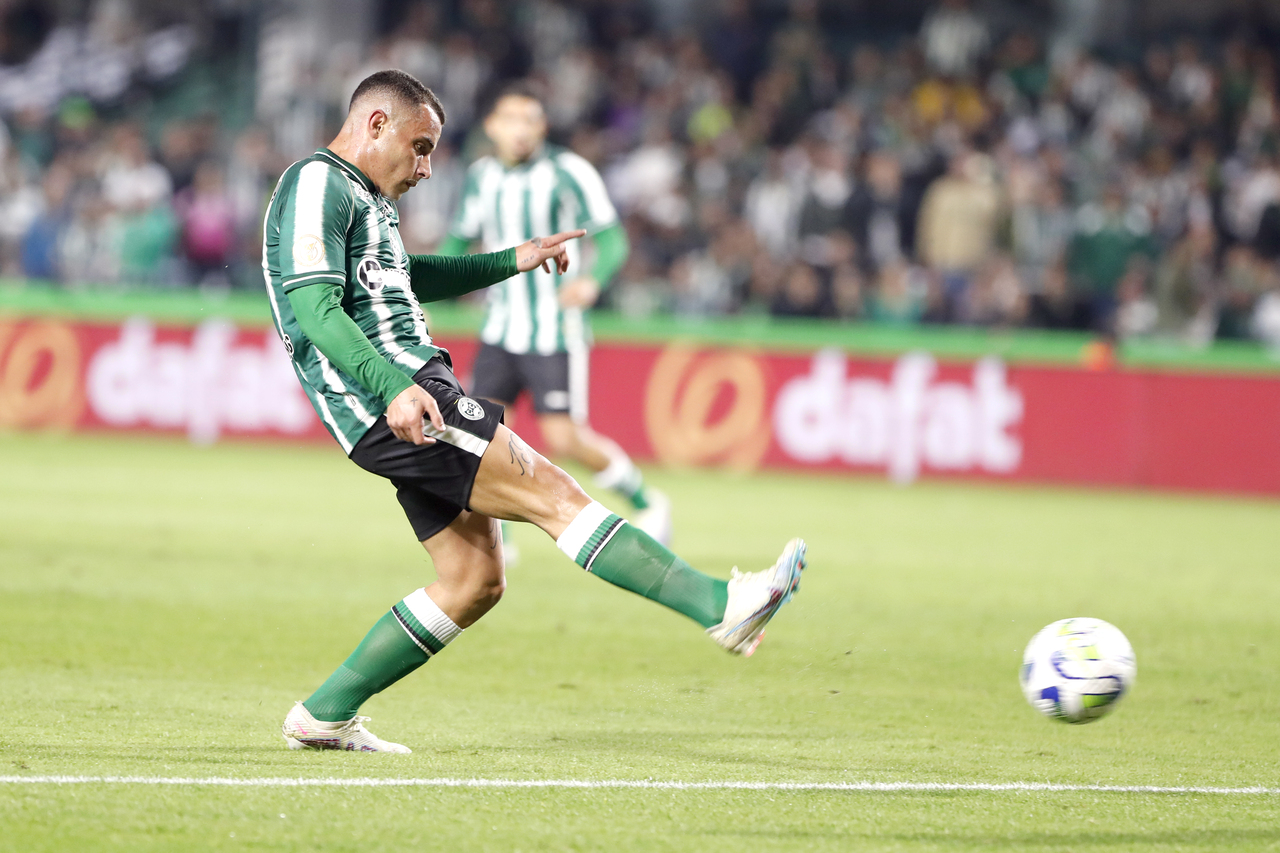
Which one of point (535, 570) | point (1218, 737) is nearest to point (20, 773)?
point (1218, 737)

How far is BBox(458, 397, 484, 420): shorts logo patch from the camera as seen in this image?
4.94 meters

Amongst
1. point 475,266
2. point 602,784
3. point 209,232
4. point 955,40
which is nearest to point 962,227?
point 955,40

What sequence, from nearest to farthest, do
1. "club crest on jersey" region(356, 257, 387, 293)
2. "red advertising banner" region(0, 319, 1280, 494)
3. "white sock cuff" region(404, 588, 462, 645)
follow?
"club crest on jersey" region(356, 257, 387, 293) → "white sock cuff" region(404, 588, 462, 645) → "red advertising banner" region(0, 319, 1280, 494)

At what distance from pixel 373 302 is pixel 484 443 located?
0.57 m

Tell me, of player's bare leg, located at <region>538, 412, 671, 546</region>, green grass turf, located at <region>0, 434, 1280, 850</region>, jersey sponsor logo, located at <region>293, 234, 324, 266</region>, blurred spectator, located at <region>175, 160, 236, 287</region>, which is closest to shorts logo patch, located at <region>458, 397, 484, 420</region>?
jersey sponsor logo, located at <region>293, 234, 324, 266</region>

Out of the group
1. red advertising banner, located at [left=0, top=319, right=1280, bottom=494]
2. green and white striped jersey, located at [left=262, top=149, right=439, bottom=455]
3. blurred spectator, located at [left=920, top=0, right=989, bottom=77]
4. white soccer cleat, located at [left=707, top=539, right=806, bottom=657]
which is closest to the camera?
white soccer cleat, located at [left=707, top=539, right=806, bottom=657]

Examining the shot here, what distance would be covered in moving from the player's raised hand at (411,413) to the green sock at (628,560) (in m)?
0.55

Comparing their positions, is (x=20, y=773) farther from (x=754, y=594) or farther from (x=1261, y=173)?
(x=1261, y=173)

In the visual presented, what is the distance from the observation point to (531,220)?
1001 centimetres

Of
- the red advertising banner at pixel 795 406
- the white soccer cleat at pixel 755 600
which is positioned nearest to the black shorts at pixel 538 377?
the white soccer cleat at pixel 755 600

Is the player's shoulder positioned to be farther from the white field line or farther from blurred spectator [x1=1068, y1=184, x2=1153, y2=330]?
blurred spectator [x1=1068, y1=184, x2=1153, y2=330]

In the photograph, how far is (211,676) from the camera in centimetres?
643

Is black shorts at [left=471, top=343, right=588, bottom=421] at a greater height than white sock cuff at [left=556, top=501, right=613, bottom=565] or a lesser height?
greater

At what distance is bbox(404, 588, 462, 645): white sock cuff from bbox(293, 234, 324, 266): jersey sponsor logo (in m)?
1.06
